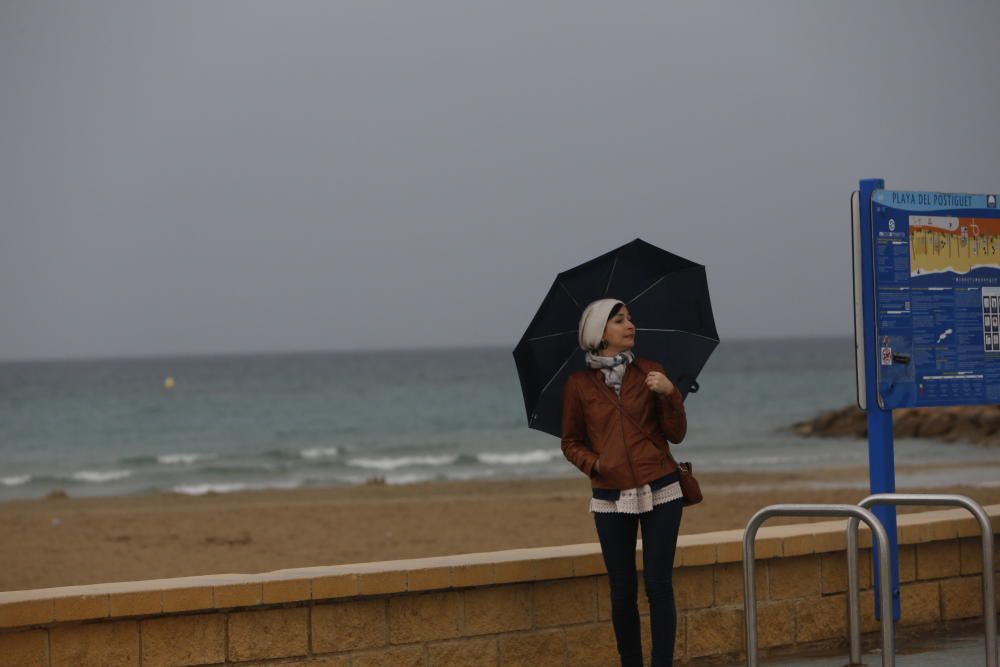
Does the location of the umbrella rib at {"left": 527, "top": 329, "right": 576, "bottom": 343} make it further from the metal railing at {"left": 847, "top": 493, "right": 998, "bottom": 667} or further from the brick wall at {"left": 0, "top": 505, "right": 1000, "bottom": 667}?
the metal railing at {"left": 847, "top": 493, "right": 998, "bottom": 667}

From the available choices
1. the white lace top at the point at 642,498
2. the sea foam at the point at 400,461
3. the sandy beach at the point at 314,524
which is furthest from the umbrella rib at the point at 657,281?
the sea foam at the point at 400,461

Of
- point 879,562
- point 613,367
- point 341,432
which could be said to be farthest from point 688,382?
point 341,432

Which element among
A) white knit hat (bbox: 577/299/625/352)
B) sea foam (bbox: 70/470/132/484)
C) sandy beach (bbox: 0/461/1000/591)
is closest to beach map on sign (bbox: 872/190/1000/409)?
white knit hat (bbox: 577/299/625/352)

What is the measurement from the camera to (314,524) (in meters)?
21.9

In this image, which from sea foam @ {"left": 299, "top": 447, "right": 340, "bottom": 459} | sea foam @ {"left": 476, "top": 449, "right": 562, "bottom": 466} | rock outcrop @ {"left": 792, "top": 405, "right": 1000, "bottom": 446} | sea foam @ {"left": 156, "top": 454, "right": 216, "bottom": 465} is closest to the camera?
rock outcrop @ {"left": 792, "top": 405, "right": 1000, "bottom": 446}

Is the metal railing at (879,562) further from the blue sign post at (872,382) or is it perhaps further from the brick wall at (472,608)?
the blue sign post at (872,382)

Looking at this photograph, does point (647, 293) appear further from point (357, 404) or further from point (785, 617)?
point (357, 404)

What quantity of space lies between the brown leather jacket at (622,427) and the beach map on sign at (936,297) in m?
1.75

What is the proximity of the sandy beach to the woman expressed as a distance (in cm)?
1126

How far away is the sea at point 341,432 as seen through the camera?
3634 cm

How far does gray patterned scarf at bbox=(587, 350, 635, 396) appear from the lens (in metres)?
5.27

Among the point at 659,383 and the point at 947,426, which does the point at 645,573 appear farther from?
the point at 947,426

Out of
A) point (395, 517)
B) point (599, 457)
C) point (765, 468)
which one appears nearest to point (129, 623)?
point (599, 457)

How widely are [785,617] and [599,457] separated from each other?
5.61 ft
